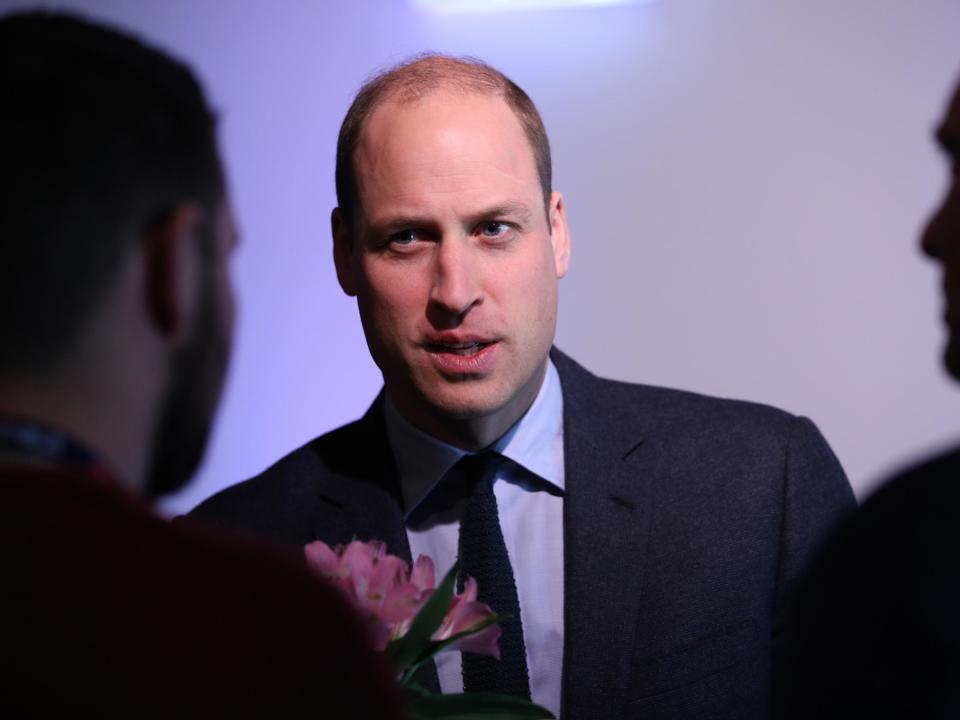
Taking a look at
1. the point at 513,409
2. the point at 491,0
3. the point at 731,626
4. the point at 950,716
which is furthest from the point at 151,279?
the point at 491,0

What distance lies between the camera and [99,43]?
3.59 ft

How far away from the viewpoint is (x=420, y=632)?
1266mm

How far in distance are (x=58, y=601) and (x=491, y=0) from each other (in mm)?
2344

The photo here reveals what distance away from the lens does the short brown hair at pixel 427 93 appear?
2.06 meters

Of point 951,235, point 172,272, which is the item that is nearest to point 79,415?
point 172,272

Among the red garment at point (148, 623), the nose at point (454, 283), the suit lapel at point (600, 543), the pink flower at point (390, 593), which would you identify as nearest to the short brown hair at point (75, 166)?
the red garment at point (148, 623)

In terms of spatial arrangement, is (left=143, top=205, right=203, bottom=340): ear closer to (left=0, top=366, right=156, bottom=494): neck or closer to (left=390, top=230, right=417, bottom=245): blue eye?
(left=0, top=366, right=156, bottom=494): neck

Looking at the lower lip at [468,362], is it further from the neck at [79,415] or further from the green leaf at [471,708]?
the neck at [79,415]

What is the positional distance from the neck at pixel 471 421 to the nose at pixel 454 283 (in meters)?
0.16

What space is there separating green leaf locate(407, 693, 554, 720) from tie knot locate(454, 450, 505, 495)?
29.1 inches

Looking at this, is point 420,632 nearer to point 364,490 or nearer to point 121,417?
point 121,417

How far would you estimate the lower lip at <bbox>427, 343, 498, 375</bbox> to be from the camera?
1938 mm

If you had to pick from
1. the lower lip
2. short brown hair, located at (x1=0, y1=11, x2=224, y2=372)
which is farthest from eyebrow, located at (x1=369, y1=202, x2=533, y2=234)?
short brown hair, located at (x1=0, y1=11, x2=224, y2=372)

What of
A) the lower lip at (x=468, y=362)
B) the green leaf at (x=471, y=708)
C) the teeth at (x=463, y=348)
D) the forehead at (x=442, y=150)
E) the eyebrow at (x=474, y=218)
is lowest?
the green leaf at (x=471, y=708)
